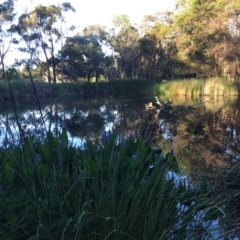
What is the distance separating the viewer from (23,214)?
1.39m

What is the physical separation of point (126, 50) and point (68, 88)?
16.7 metres

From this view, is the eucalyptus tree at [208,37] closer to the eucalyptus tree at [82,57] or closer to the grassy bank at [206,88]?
the grassy bank at [206,88]

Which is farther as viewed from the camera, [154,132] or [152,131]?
[154,132]

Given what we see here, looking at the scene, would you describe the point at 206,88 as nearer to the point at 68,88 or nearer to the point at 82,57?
the point at 68,88

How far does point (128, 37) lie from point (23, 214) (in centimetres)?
3397

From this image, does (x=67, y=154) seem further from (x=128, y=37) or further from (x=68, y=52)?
(x=128, y=37)

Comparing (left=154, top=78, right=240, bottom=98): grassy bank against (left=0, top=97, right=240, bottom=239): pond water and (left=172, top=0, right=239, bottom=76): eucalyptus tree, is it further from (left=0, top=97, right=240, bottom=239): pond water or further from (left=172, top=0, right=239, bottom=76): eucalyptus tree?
(left=0, top=97, right=240, bottom=239): pond water

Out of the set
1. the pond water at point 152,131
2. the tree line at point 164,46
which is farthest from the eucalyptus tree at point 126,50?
the pond water at point 152,131

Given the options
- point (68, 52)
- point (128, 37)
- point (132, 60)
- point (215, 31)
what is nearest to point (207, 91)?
point (215, 31)

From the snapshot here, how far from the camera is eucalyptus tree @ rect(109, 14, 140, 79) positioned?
3247cm

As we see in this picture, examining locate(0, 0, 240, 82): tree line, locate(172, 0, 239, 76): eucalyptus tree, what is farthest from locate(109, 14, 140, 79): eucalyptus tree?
locate(172, 0, 239, 76): eucalyptus tree

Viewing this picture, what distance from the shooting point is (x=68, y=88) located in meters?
17.2

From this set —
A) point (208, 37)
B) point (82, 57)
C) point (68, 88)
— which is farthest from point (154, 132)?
point (82, 57)

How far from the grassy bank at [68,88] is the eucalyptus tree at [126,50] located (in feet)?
17.6
